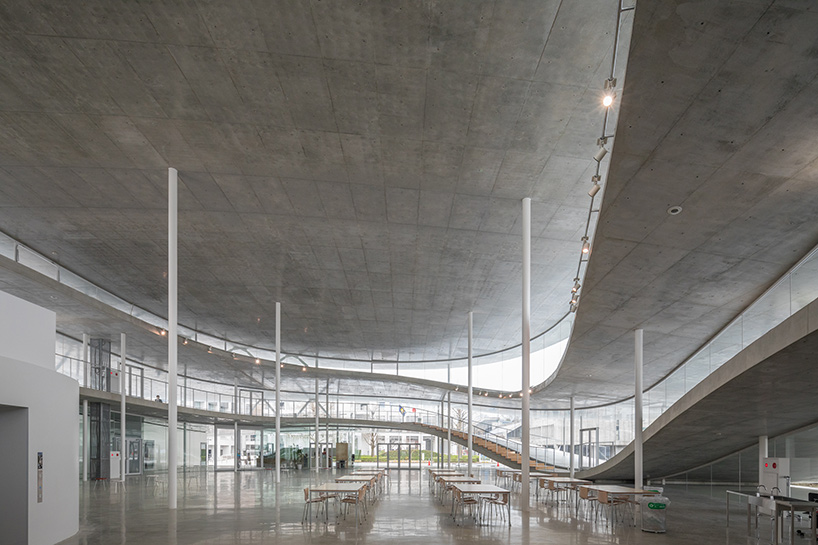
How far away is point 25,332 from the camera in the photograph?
9734 millimetres

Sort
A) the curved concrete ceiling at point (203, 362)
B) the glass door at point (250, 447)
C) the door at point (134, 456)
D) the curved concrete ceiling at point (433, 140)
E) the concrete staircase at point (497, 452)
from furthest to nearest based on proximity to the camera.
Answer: the glass door at point (250, 447), the door at point (134, 456), the concrete staircase at point (497, 452), the curved concrete ceiling at point (203, 362), the curved concrete ceiling at point (433, 140)

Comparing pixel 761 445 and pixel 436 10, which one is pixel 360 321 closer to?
pixel 761 445

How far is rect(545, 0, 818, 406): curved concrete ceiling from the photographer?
7.04m

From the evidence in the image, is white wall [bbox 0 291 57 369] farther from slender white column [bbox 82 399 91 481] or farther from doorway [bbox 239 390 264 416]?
doorway [bbox 239 390 264 416]

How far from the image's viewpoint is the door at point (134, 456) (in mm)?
30991

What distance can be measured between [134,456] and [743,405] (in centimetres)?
2777

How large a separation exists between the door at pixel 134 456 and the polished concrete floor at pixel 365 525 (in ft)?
46.7

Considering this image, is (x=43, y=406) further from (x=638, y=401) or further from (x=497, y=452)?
(x=497, y=452)

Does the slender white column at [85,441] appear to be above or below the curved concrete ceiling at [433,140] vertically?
below

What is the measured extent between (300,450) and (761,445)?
2860 centimetres

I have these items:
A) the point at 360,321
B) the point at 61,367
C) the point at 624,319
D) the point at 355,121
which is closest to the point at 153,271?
the point at 61,367

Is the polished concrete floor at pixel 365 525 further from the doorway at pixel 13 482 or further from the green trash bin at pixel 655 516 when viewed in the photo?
the doorway at pixel 13 482

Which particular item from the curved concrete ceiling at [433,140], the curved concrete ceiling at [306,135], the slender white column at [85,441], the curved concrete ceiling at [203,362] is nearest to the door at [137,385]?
the curved concrete ceiling at [203,362]

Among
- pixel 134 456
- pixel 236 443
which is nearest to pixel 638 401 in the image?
pixel 134 456
